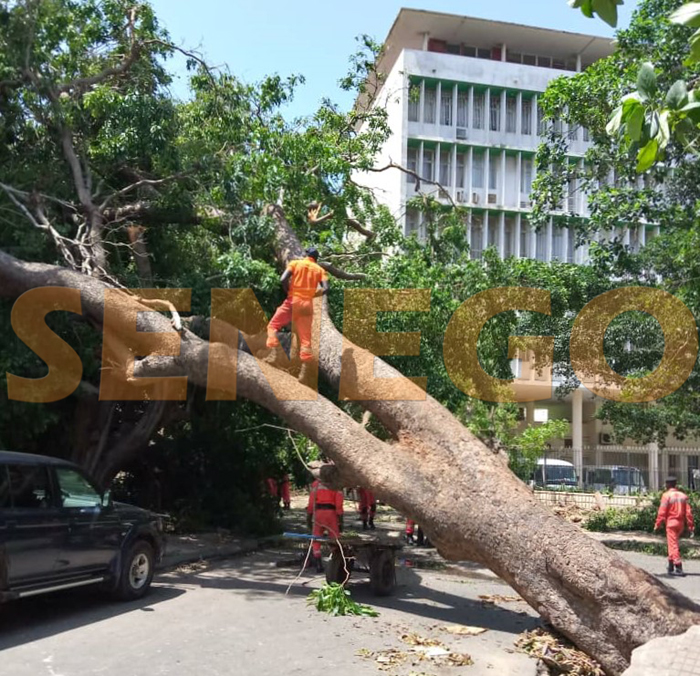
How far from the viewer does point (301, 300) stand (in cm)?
1024

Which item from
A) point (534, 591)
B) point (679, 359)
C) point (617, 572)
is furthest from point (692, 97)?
point (679, 359)

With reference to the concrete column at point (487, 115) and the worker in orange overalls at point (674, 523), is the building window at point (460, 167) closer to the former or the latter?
the concrete column at point (487, 115)

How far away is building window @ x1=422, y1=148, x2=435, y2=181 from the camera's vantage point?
3512 cm

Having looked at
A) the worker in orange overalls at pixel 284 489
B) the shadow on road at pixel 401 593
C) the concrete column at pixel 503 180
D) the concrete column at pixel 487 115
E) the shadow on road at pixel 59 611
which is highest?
the concrete column at pixel 487 115

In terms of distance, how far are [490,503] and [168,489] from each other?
10.4 m

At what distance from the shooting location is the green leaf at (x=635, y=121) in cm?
484

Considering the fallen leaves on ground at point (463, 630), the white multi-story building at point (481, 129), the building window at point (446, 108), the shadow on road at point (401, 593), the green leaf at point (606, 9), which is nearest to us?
the green leaf at point (606, 9)

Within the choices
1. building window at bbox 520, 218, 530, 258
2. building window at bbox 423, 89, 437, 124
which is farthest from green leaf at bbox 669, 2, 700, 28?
building window at bbox 520, 218, 530, 258

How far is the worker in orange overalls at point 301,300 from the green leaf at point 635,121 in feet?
19.4

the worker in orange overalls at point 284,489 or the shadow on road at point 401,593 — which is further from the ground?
the worker in orange overalls at point 284,489

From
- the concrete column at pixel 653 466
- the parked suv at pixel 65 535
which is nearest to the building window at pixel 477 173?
the concrete column at pixel 653 466

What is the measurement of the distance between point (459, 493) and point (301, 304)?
3315 mm

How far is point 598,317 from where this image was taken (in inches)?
635

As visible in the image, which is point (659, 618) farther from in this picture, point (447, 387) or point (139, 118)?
point (139, 118)
